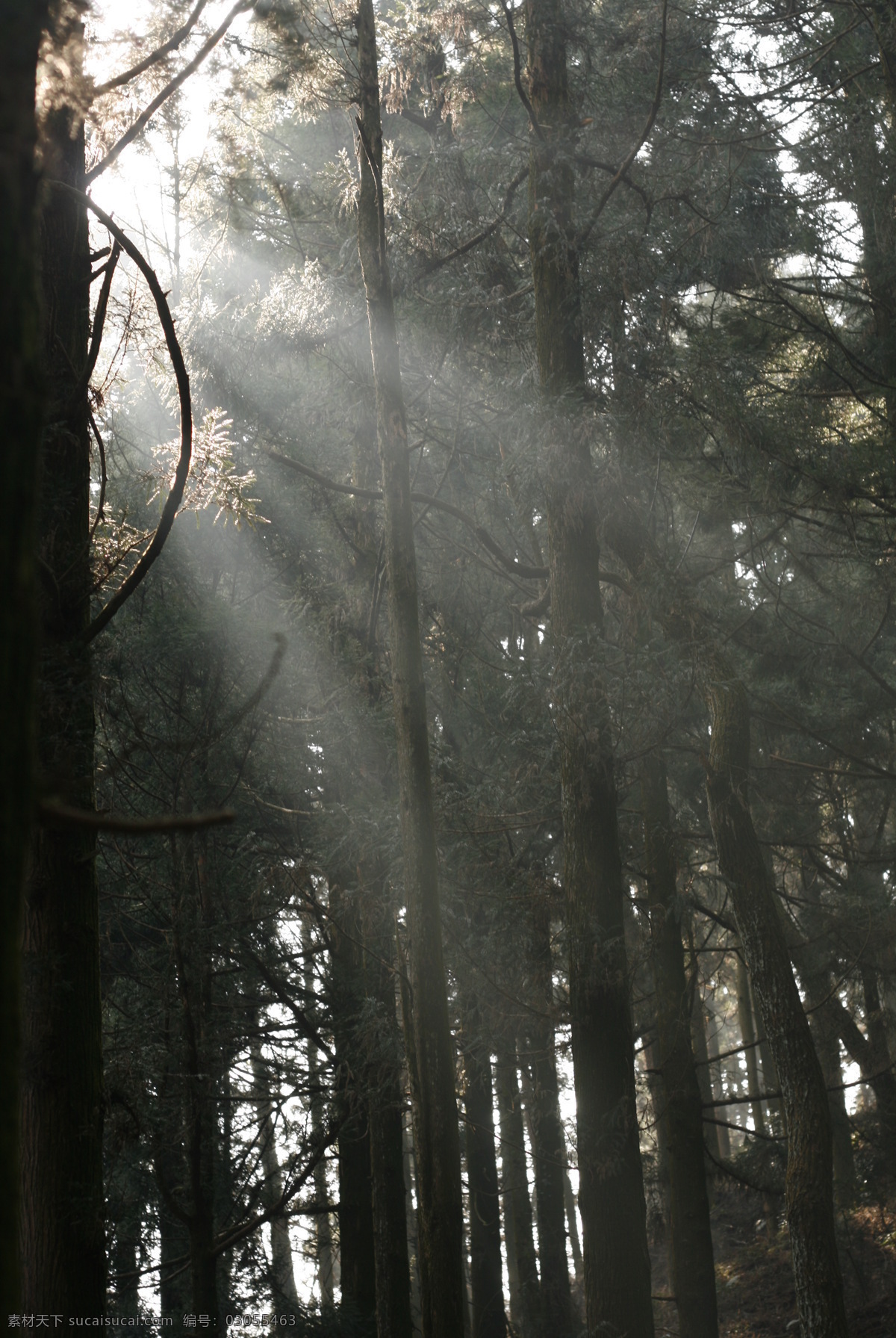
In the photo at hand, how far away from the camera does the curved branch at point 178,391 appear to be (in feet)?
11.3

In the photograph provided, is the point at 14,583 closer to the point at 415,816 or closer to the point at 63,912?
the point at 63,912

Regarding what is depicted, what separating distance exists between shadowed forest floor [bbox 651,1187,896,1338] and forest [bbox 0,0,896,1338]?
18 cm

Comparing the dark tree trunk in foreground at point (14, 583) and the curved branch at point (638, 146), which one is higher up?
the curved branch at point (638, 146)

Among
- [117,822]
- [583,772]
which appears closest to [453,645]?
[583,772]

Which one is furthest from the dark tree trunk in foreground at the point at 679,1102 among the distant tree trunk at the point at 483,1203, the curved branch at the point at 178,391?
the curved branch at the point at 178,391

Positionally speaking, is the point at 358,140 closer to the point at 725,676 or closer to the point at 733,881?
the point at 725,676

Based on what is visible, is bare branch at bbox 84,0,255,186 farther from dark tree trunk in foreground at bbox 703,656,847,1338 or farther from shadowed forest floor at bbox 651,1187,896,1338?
shadowed forest floor at bbox 651,1187,896,1338

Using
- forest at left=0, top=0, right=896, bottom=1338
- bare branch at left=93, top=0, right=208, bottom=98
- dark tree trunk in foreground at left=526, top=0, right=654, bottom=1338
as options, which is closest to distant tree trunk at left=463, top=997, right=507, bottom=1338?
forest at left=0, top=0, right=896, bottom=1338

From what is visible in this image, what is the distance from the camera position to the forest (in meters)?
5.57

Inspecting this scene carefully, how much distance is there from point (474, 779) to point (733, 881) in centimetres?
291

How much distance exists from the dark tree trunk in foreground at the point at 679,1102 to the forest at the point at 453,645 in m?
0.05

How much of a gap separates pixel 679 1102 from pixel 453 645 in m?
5.93

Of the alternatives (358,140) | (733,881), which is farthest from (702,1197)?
(358,140)

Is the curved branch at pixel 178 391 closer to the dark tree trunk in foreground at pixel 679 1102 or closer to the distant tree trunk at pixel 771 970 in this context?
the distant tree trunk at pixel 771 970
